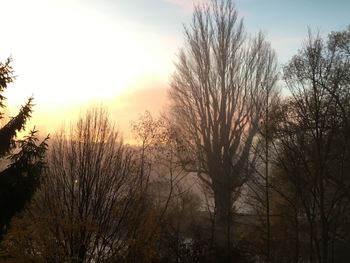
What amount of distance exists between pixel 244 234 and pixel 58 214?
11.1 meters

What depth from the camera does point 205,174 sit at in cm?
2661

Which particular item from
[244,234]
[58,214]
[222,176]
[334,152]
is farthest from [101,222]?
[222,176]

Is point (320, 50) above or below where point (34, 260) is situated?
above

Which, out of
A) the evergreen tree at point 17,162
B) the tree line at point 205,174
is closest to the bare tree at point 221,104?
the tree line at point 205,174

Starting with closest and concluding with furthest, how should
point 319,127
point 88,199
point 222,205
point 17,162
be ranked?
point 17,162 → point 88,199 → point 319,127 → point 222,205

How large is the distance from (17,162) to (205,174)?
18.0 meters

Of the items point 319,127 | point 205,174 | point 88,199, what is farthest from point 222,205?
point 88,199

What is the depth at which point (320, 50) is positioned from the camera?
643 inches

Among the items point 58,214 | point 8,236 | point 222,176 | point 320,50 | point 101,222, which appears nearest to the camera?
point 8,236

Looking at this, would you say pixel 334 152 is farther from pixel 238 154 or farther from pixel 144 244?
pixel 144 244

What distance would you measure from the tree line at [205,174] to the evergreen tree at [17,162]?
2cm

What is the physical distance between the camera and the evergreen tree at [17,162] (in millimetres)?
9344

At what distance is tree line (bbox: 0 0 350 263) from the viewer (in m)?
10.1

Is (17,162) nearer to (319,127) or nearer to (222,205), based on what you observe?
(319,127)
